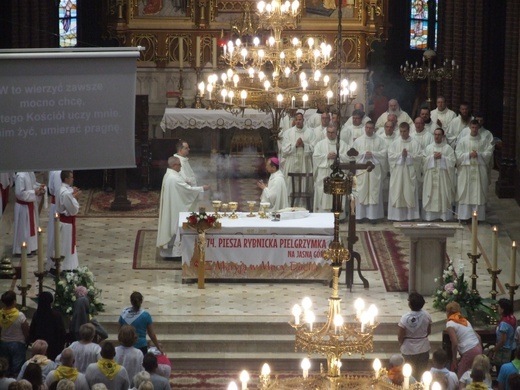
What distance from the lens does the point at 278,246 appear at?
1981 cm

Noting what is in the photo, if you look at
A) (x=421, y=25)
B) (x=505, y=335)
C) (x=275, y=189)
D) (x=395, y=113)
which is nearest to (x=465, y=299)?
(x=505, y=335)

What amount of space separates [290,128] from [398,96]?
11176 mm

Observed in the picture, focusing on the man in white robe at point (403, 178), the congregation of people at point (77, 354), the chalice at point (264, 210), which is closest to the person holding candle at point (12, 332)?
the congregation of people at point (77, 354)

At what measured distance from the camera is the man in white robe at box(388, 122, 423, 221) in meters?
24.2

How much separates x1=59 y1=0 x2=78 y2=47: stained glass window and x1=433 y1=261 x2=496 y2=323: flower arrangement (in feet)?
59.5

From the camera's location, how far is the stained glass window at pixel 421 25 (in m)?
36.2

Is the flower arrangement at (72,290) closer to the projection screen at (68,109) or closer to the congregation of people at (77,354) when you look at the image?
the congregation of people at (77,354)

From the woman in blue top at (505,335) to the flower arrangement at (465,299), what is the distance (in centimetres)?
199

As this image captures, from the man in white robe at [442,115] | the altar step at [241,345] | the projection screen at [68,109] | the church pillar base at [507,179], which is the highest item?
the projection screen at [68,109]

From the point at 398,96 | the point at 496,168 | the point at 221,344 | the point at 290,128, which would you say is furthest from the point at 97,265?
the point at 398,96

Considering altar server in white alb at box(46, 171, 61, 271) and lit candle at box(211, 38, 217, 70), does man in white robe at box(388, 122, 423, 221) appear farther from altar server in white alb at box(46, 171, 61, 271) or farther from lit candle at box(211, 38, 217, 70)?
altar server in white alb at box(46, 171, 61, 271)

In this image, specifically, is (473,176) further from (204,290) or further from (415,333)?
Result: (415,333)

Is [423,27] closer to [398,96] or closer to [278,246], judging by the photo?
[398,96]

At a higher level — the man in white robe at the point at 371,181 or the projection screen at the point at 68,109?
the projection screen at the point at 68,109
